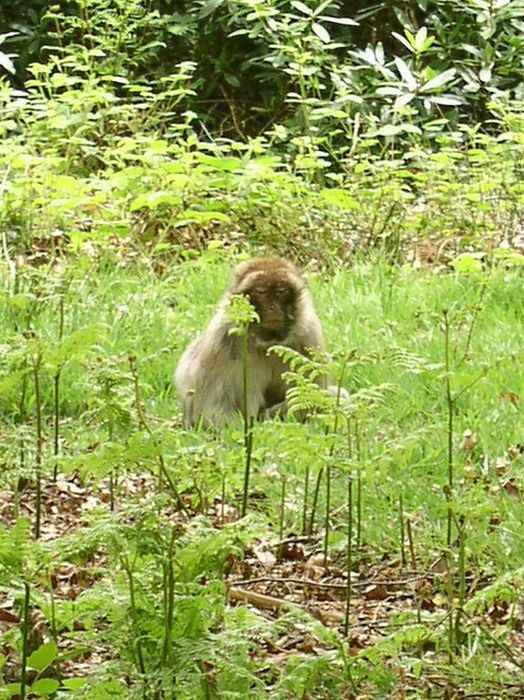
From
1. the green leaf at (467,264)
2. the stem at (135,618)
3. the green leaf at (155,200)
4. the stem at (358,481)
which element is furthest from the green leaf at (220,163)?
the stem at (135,618)

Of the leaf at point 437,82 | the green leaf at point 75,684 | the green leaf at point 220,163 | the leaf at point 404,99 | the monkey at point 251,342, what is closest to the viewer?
the green leaf at point 75,684

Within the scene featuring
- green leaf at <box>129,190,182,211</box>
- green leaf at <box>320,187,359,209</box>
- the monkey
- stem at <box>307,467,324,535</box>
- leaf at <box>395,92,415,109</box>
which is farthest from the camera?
leaf at <box>395,92,415,109</box>

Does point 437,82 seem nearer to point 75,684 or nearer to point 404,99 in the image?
point 404,99

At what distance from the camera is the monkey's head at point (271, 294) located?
295 inches

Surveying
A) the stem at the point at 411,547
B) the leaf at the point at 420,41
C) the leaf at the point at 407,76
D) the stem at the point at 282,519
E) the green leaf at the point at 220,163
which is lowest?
the green leaf at the point at 220,163

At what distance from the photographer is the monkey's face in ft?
24.6

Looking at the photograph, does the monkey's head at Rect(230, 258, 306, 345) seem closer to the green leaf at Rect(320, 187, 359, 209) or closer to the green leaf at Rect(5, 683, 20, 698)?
the green leaf at Rect(320, 187, 359, 209)

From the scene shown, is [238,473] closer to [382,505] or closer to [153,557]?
[382,505]

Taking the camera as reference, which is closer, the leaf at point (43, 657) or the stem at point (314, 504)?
the leaf at point (43, 657)

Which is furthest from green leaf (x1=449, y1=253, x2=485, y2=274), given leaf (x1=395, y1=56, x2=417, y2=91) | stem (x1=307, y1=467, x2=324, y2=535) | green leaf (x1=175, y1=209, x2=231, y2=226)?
stem (x1=307, y1=467, x2=324, y2=535)

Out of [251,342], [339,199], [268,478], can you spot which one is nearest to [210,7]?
[339,199]

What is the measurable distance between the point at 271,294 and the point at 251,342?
289 millimetres

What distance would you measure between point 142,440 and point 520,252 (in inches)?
266

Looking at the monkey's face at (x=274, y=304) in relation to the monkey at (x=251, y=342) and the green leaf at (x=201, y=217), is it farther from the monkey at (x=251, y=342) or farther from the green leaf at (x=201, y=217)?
the green leaf at (x=201, y=217)
